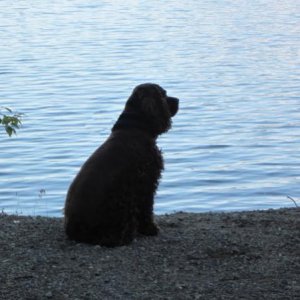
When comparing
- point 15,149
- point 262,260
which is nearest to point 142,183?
point 262,260

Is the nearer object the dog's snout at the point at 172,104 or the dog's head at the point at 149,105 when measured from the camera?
the dog's head at the point at 149,105

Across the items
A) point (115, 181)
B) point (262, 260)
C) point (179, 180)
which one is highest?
point (115, 181)

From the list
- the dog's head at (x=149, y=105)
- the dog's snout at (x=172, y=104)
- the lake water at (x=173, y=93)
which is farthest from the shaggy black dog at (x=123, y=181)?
the lake water at (x=173, y=93)

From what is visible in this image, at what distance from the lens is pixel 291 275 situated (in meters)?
7.10

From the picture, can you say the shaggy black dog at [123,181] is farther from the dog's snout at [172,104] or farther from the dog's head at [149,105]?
the dog's snout at [172,104]

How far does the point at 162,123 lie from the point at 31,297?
2.39 metres

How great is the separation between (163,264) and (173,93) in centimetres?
1485

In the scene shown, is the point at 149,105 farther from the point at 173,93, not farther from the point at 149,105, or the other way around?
the point at 173,93

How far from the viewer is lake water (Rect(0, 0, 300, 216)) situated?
14492 millimetres

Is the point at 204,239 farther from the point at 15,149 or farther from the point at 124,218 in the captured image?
the point at 15,149

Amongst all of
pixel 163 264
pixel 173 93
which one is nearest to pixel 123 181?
pixel 163 264

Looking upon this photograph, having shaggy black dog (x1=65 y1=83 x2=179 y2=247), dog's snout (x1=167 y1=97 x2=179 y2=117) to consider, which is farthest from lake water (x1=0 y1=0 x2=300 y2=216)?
shaggy black dog (x1=65 y1=83 x2=179 y2=247)

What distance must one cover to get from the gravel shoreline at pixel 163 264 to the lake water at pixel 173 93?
4257 millimetres

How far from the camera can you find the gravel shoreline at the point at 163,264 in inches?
266
